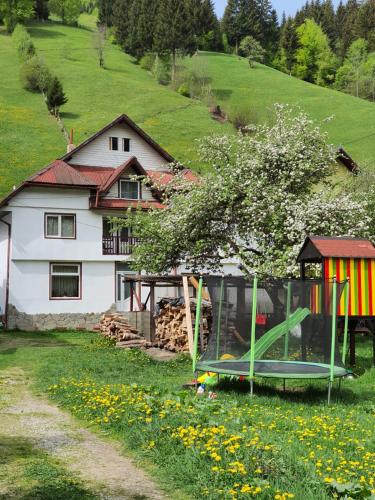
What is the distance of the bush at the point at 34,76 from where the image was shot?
283 ft

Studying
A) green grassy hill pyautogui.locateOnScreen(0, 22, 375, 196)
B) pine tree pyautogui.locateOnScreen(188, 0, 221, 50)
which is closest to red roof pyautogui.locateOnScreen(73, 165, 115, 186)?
green grassy hill pyautogui.locateOnScreen(0, 22, 375, 196)

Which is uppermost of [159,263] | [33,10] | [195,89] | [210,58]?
[33,10]

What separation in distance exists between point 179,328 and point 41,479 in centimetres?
1625

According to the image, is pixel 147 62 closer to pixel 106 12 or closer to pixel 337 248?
pixel 106 12

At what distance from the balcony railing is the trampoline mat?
23037 mm

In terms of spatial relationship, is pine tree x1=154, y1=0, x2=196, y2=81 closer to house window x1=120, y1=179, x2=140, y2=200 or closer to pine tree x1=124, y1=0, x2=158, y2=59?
pine tree x1=124, y1=0, x2=158, y2=59

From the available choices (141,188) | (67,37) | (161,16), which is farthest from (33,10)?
(141,188)

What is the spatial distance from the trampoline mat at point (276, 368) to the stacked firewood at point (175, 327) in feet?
30.2

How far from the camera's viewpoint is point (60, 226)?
35219 millimetres

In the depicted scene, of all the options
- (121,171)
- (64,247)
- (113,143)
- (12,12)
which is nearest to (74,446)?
(64,247)

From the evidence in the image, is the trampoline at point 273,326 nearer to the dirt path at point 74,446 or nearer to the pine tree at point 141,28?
the dirt path at point 74,446

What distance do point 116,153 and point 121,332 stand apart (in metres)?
17.8

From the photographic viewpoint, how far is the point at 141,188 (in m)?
37.8

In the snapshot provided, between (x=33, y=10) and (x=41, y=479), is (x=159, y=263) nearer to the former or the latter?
(x=41, y=479)
